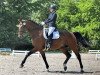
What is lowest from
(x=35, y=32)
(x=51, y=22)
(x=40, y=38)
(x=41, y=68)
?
(x=41, y=68)

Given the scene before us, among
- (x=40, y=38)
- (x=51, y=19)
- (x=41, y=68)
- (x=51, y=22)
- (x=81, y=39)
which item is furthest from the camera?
(x=81, y=39)

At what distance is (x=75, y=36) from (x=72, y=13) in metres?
47.3

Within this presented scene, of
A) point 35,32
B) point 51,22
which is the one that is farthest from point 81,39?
point 35,32

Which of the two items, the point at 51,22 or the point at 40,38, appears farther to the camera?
the point at 40,38

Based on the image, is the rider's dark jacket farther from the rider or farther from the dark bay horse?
the dark bay horse

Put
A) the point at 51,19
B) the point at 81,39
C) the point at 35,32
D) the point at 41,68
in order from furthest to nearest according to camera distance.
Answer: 1. the point at 81,39
2. the point at 41,68
3. the point at 35,32
4. the point at 51,19

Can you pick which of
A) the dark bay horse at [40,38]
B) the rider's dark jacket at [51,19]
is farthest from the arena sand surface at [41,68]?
the rider's dark jacket at [51,19]

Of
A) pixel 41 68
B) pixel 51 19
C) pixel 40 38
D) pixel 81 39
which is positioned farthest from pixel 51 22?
pixel 41 68

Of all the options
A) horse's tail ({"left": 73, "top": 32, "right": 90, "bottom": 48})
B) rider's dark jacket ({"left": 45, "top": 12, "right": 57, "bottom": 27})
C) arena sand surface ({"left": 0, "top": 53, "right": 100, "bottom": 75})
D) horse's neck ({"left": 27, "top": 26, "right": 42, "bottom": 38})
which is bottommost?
arena sand surface ({"left": 0, "top": 53, "right": 100, "bottom": 75})

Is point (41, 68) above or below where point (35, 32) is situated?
below

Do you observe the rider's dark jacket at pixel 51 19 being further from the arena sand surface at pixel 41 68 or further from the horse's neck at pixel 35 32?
the arena sand surface at pixel 41 68

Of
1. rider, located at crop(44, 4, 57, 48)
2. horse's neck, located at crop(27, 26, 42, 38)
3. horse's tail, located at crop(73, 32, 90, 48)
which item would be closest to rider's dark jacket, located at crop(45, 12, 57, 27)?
rider, located at crop(44, 4, 57, 48)

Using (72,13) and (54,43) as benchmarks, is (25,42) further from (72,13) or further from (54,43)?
(54,43)

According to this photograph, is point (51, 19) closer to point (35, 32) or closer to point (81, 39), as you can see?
point (35, 32)
